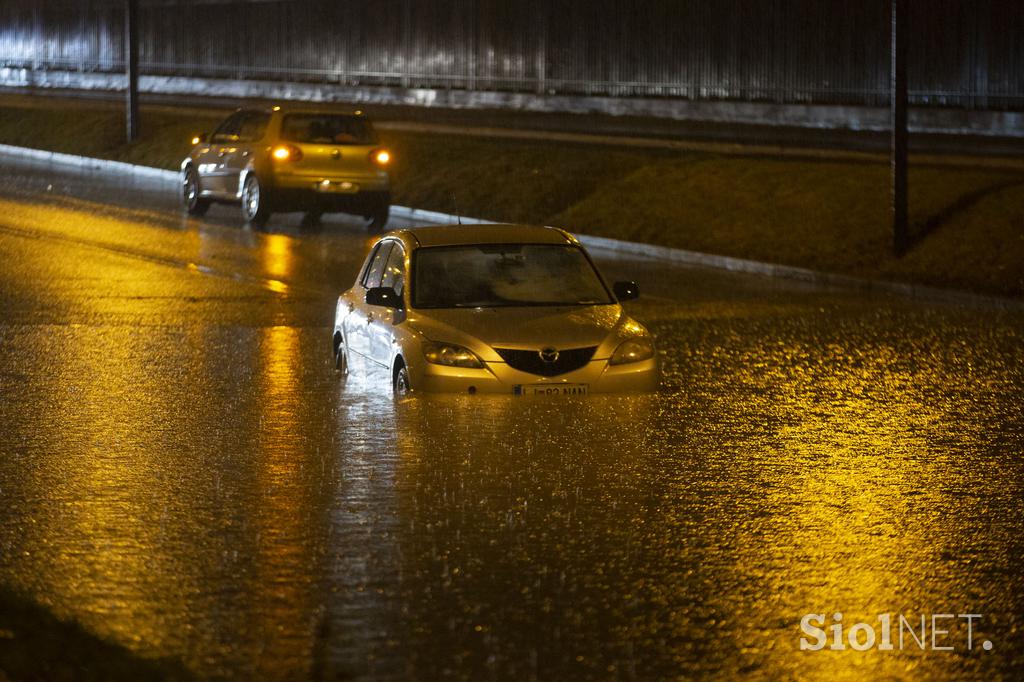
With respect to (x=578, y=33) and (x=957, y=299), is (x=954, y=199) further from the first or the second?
(x=578, y=33)

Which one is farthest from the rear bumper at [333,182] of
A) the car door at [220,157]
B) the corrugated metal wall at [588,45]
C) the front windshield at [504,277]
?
the front windshield at [504,277]

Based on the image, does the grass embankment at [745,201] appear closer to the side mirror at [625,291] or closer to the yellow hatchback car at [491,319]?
the yellow hatchback car at [491,319]

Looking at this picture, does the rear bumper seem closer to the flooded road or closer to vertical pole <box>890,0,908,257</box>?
vertical pole <box>890,0,908,257</box>

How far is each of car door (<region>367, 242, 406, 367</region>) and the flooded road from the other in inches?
11.4

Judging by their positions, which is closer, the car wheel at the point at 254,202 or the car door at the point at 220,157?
the car wheel at the point at 254,202

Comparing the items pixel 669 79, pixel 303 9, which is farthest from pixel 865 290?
A: pixel 303 9

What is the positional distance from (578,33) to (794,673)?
3817 cm

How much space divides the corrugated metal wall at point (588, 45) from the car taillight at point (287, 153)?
1297 centimetres

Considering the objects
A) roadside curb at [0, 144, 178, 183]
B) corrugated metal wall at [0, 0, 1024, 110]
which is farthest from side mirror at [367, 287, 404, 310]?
roadside curb at [0, 144, 178, 183]

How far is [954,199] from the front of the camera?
2461cm

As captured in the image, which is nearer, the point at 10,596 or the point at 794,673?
the point at 794,673

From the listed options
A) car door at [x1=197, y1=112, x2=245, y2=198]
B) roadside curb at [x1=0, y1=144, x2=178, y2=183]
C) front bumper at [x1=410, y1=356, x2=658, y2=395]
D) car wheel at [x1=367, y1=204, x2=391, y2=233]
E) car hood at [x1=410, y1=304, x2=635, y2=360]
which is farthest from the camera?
roadside curb at [x1=0, y1=144, x2=178, y2=183]

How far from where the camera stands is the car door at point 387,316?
12.6m

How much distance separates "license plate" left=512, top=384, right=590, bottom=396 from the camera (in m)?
11.9
